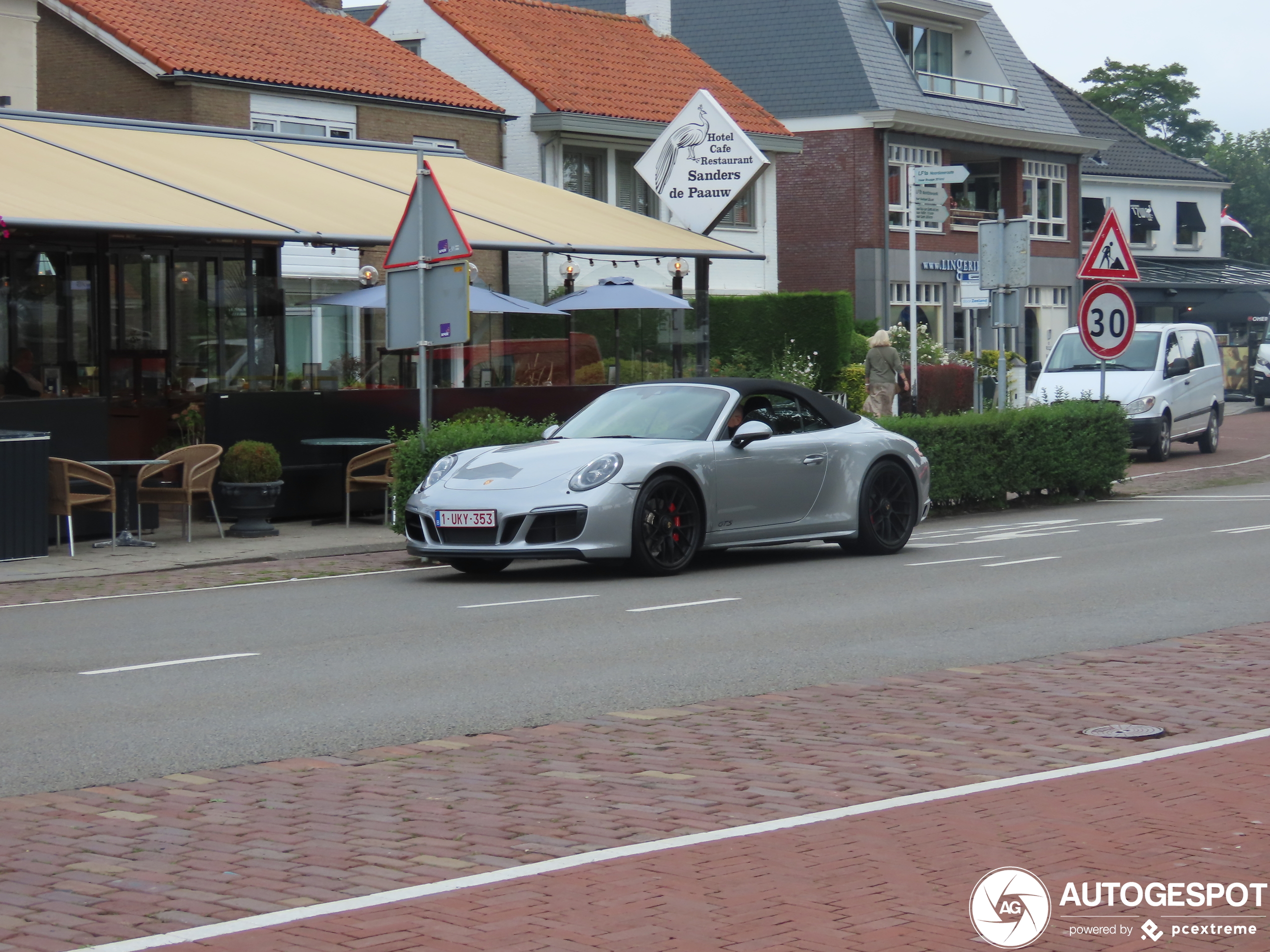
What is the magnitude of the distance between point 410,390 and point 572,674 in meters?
11.5

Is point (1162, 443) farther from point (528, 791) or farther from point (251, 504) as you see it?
point (528, 791)

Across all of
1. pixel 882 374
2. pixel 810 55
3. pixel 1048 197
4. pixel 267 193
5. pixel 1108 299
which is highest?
pixel 810 55

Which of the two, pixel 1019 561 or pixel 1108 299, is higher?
pixel 1108 299

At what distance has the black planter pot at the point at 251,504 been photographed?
54.3 ft

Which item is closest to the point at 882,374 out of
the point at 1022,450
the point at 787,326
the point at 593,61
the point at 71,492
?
the point at 1022,450

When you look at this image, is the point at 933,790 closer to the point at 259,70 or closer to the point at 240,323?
the point at 240,323

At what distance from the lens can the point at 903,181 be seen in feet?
159

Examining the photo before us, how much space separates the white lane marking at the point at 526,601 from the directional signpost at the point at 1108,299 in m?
8.98

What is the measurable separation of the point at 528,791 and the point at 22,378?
11.7 metres

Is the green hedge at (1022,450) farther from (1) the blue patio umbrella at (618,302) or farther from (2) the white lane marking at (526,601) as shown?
(2) the white lane marking at (526,601)

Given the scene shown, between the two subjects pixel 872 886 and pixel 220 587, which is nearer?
pixel 872 886

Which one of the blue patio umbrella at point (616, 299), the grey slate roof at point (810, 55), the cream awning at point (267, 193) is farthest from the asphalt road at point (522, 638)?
the grey slate roof at point (810, 55)

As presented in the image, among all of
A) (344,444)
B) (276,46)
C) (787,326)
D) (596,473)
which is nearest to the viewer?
(596,473)

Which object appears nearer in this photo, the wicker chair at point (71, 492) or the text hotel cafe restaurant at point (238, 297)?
the wicker chair at point (71, 492)
